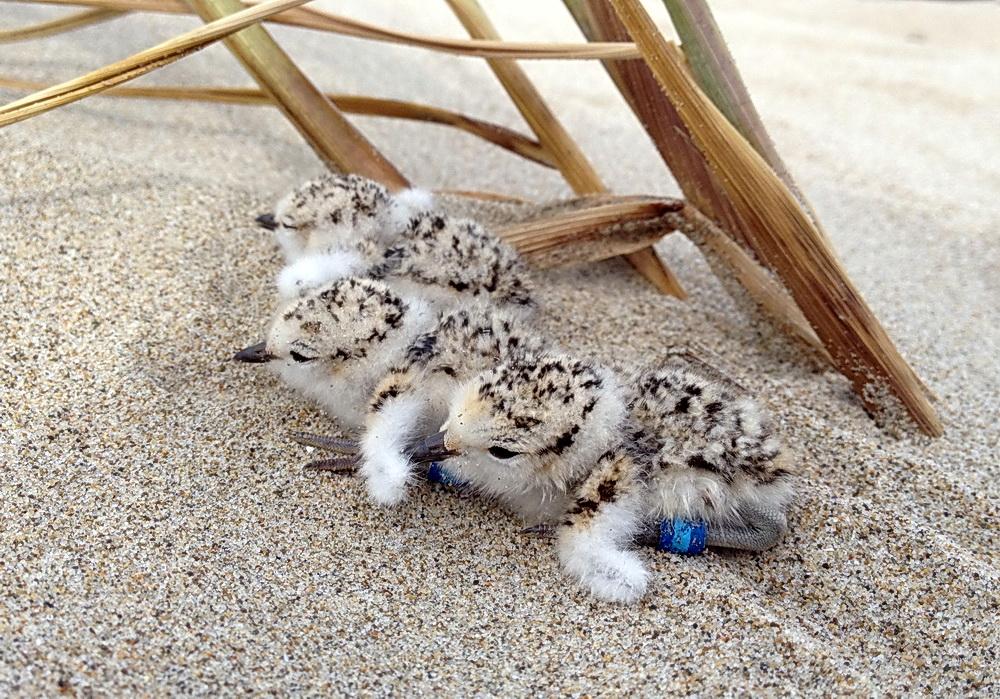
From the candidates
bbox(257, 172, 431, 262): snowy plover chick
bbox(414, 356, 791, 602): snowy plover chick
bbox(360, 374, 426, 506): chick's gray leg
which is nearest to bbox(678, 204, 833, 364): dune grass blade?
bbox(414, 356, 791, 602): snowy plover chick

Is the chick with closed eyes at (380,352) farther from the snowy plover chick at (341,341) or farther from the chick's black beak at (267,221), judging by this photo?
the chick's black beak at (267,221)

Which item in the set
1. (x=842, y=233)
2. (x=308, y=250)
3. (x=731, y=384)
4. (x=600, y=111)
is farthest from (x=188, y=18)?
(x=731, y=384)

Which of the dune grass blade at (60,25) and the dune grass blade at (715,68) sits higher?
the dune grass blade at (60,25)

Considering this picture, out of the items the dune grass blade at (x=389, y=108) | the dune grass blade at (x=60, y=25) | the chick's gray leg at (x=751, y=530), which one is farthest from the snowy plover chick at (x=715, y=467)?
the dune grass blade at (x=60, y=25)

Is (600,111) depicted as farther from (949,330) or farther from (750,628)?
(750,628)

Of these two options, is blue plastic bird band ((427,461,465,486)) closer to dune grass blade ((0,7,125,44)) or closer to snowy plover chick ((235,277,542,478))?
snowy plover chick ((235,277,542,478))
